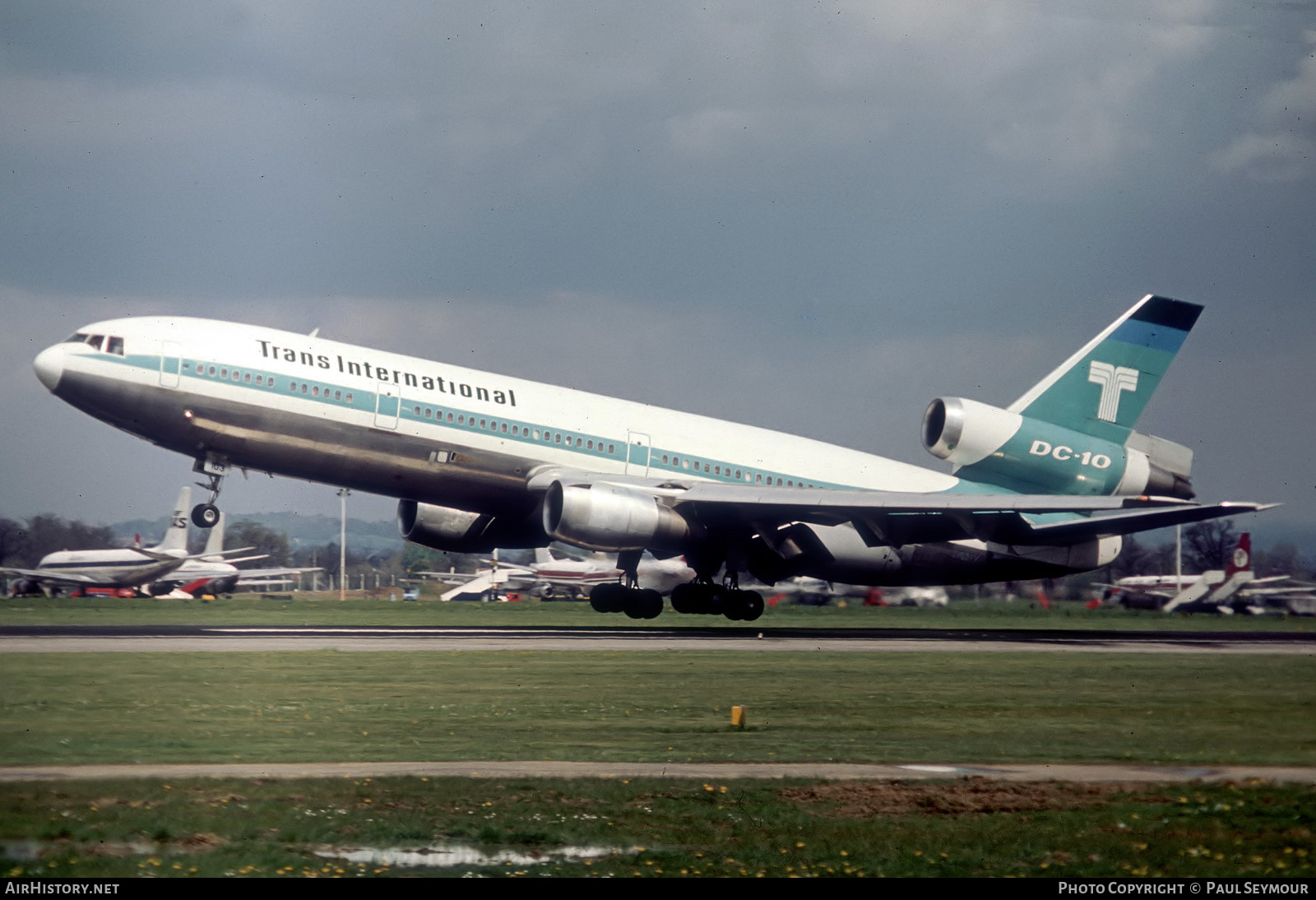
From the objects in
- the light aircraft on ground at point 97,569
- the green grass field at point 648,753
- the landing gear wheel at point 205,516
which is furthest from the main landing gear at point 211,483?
the light aircraft on ground at point 97,569

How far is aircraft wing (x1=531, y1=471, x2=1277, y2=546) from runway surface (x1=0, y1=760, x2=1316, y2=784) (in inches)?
843

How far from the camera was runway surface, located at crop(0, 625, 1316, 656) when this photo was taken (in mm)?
30156

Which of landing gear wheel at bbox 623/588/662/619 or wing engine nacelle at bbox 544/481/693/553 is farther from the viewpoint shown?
landing gear wheel at bbox 623/588/662/619

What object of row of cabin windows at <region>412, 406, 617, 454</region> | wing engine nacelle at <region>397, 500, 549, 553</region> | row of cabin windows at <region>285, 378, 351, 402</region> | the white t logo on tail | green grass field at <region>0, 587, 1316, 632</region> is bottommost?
green grass field at <region>0, 587, 1316, 632</region>

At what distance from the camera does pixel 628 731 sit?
58.3ft

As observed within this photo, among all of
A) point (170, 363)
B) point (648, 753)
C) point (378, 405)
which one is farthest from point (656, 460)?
point (648, 753)

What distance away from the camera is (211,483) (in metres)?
37.0

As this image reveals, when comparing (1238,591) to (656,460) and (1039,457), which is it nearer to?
(1039,457)

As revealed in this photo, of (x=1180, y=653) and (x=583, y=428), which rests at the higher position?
(x=583, y=428)

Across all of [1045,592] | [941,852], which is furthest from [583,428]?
[941,852]

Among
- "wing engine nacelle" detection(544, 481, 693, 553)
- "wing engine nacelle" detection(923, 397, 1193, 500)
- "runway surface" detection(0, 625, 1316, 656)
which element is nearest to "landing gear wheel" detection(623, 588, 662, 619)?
"runway surface" detection(0, 625, 1316, 656)

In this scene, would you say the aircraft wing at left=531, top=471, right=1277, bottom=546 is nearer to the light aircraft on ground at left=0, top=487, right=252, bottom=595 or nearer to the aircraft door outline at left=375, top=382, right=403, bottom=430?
the aircraft door outline at left=375, top=382, right=403, bottom=430
